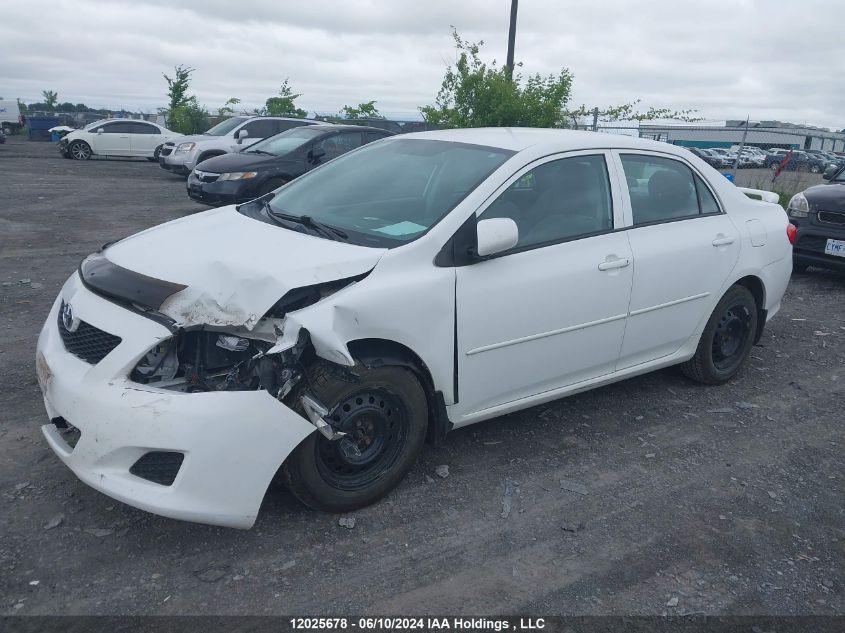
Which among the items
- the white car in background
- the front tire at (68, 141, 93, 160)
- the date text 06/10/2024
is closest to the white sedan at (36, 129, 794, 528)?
the date text 06/10/2024

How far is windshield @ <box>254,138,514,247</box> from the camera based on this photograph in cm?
368

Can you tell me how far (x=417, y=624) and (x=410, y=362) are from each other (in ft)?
3.83

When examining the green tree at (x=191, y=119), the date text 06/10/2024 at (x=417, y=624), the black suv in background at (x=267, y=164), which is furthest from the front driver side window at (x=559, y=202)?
the green tree at (x=191, y=119)

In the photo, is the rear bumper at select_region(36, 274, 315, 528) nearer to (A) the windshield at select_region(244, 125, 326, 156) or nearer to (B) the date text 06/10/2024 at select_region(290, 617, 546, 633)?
(B) the date text 06/10/2024 at select_region(290, 617, 546, 633)

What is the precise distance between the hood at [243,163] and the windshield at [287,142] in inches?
12.8

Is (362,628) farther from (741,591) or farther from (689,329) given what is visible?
(689,329)

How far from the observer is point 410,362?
3.40 m

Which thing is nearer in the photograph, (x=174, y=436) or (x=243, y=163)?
(x=174, y=436)

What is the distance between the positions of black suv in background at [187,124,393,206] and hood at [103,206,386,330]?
22.2 ft

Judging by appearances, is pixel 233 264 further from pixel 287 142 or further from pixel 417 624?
pixel 287 142

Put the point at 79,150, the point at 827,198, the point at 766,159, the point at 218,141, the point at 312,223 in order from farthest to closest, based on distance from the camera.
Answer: the point at 766,159 → the point at 79,150 → the point at 218,141 → the point at 827,198 → the point at 312,223

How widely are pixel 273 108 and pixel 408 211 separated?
29445 mm

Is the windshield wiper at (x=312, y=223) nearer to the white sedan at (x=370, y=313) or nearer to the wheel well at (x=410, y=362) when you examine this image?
A: the white sedan at (x=370, y=313)

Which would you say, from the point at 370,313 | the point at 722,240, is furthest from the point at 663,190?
the point at 370,313
